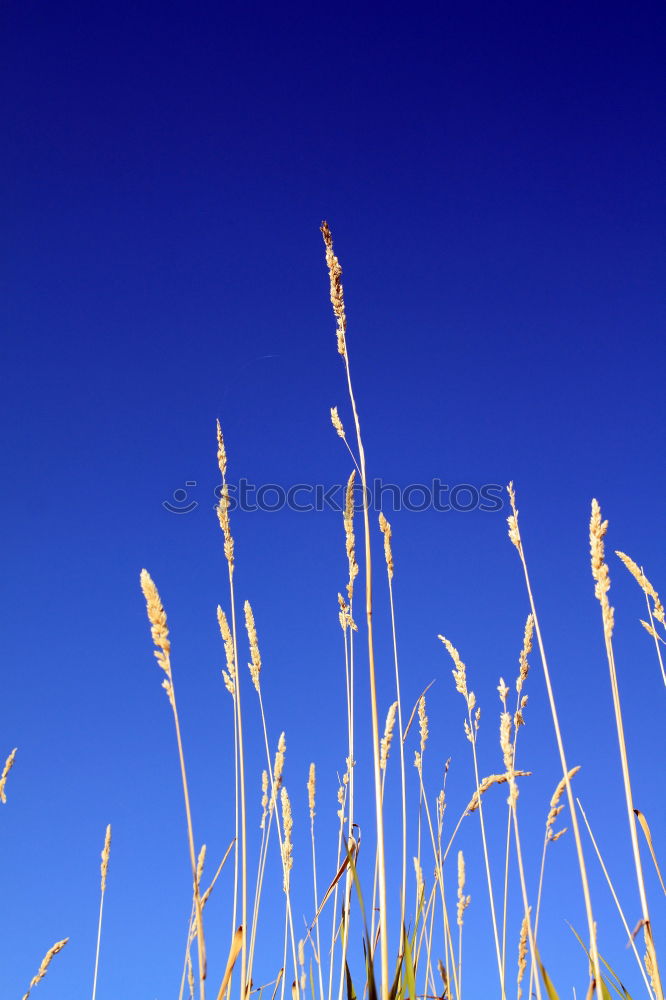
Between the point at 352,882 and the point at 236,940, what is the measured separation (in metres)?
0.29

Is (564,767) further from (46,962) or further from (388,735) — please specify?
(46,962)

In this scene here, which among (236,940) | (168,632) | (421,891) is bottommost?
(236,940)

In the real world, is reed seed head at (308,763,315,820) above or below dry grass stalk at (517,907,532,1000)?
above

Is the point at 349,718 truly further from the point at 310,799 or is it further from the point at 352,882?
the point at 310,799

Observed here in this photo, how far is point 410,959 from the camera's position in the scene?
149 cm

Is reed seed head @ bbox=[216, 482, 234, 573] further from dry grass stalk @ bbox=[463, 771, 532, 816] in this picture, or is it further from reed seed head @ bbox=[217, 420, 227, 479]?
dry grass stalk @ bbox=[463, 771, 532, 816]

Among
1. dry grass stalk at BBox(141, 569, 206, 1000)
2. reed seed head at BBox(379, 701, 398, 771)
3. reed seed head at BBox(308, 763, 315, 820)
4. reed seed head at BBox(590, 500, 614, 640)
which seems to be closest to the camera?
dry grass stalk at BBox(141, 569, 206, 1000)

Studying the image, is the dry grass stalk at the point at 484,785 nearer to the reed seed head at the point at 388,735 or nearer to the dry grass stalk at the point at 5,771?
the reed seed head at the point at 388,735

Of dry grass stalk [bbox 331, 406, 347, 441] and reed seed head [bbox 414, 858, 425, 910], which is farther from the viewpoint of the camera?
reed seed head [bbox 414, 858, 425, 910]

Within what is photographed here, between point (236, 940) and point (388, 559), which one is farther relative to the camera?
point (388, 559)

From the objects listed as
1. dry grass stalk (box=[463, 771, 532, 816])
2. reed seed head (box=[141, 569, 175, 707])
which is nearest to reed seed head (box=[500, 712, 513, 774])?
dry grass stalk (box=[463, 771, 532, 816])

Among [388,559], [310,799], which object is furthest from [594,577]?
[310,799]

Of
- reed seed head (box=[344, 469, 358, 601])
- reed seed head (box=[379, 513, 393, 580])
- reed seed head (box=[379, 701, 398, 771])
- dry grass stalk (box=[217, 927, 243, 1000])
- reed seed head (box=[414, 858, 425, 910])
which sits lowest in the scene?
dry grass stalk (box=[217, 927, 243, 1000])

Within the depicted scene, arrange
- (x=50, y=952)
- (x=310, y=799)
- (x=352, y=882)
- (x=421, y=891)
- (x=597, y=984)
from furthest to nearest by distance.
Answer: (x=50, y=952), (x=310, y=799), (x=421, y=891), (x=352, y=882), (x=597, y=984)
